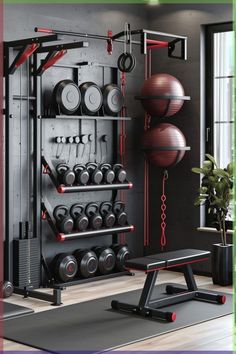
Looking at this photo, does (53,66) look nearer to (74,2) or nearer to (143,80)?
(74,2)

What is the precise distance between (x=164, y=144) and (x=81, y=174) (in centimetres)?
94

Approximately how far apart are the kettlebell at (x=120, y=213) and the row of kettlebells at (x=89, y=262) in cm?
28

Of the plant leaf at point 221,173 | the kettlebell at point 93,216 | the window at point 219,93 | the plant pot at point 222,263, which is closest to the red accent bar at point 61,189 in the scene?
the kettlebell at point 93,216

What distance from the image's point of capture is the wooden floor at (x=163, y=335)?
4496mm

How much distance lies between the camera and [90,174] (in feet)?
21.7

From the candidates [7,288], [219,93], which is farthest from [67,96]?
[7,288]

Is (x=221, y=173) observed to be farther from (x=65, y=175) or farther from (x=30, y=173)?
(x=30, y=173)

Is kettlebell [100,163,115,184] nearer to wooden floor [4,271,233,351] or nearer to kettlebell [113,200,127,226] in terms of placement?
kettlebell [113,200,127,226]

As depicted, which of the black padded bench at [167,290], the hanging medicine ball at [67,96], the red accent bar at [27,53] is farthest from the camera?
the hanging medicine ball at [67,96]

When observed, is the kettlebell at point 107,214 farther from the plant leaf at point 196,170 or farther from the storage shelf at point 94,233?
the plant leaf at point 196,170

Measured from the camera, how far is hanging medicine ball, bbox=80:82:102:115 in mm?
6586

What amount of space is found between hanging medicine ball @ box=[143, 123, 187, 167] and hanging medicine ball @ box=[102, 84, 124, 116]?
0.41 meters

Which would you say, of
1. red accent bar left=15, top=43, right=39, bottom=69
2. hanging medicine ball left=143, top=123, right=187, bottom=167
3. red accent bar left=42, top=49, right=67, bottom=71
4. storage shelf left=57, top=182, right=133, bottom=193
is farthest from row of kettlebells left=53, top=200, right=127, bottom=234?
red accent bar left=15, top=43, right=39, bottom=69

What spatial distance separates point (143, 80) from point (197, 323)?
338 cm
